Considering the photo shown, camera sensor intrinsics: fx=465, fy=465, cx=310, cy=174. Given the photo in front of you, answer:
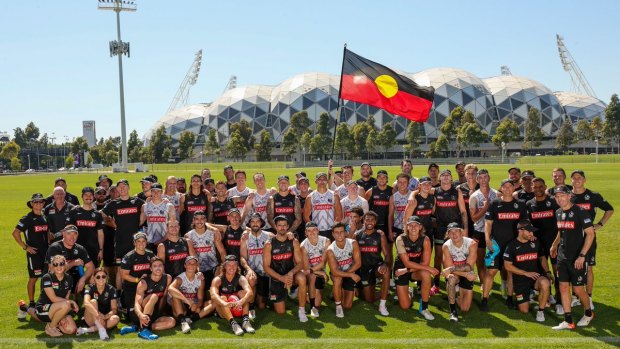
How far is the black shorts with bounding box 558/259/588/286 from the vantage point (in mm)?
6062

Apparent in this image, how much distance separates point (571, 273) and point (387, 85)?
199 inches

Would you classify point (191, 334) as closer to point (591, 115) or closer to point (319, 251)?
point (319, 251)

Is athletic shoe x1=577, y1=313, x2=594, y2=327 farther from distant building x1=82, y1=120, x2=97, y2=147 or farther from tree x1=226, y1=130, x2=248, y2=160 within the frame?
distant building x1=82, y1=120, x2=97, y2=147

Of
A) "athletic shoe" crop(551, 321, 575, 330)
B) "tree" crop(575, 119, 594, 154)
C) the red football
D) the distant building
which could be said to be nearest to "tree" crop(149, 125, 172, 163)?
the distant building

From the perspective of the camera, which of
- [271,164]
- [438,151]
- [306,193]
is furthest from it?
[438,151]

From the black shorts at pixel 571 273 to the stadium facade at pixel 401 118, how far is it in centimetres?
8509

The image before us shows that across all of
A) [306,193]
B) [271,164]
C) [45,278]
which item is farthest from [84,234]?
[271,164]

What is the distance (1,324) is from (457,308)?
6497 millimetres

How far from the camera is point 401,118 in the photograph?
90688mm

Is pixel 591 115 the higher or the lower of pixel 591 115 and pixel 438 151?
the higher

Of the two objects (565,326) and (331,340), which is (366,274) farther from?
(565,326)

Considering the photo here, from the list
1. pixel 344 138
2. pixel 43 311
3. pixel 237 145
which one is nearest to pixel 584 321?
pixel 43 311

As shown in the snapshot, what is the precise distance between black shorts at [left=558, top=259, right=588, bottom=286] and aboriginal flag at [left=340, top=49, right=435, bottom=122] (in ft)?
14.0

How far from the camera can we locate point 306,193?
827 cm
